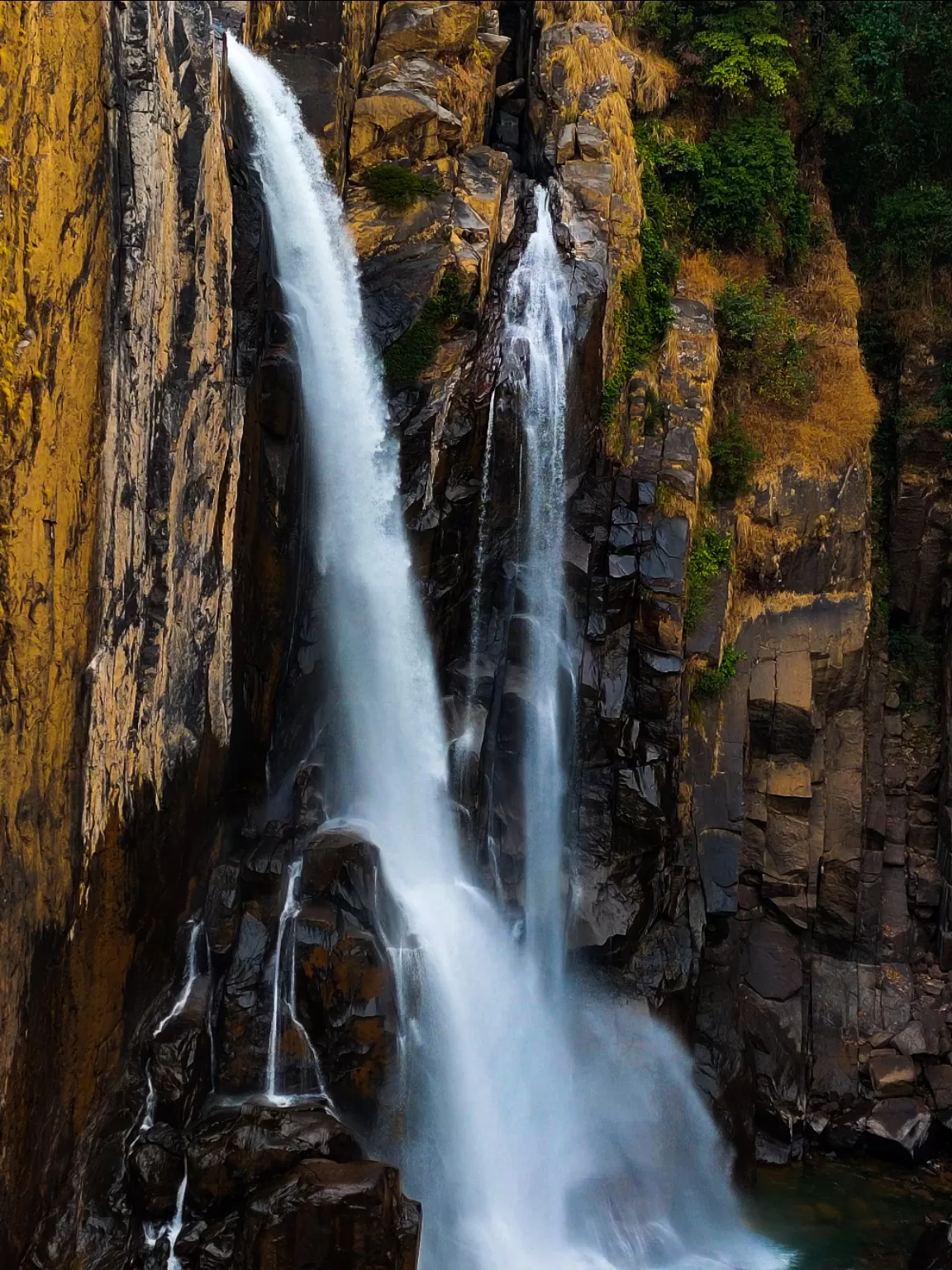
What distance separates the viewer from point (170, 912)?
41.4 ft

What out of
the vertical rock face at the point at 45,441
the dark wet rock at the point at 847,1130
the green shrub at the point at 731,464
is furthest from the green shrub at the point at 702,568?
the vertical rock face at the point at 45,441

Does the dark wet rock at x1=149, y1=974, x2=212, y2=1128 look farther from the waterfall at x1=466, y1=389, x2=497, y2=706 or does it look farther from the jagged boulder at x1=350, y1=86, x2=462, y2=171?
the jagged boulder at x1=350, y1=86, x2=462, y2=171

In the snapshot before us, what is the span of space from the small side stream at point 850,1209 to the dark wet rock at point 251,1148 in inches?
245

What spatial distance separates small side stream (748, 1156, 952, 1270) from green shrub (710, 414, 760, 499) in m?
10.1

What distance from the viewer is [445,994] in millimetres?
13617

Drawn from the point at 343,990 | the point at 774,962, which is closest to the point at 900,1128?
the point at 774,962

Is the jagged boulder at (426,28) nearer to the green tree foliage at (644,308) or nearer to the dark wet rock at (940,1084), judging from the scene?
the green tree foliage at (644,308)

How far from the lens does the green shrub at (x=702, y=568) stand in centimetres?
1792

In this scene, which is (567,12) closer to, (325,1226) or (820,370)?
(820,370)

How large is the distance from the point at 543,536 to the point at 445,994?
683 centimetres

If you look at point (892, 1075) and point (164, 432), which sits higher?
point (164, 432)

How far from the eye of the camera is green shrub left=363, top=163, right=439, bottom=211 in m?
17.0

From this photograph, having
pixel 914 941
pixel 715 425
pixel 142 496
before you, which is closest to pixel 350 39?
pixel 715 425

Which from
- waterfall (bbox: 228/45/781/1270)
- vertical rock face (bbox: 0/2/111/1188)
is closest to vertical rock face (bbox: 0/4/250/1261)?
vertical rock face (bbox: 0/2/111/1188)
